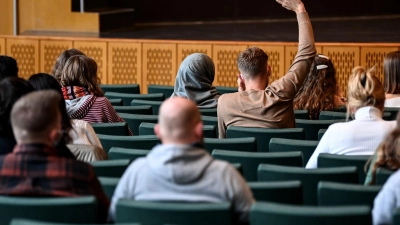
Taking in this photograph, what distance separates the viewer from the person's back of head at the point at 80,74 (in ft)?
17.0

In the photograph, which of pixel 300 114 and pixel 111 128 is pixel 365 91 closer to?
pixel 111 128

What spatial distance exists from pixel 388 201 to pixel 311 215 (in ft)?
1.30

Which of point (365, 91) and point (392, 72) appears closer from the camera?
point (365, 91)

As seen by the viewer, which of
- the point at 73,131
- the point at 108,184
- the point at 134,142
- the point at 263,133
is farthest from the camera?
the point at 263,133

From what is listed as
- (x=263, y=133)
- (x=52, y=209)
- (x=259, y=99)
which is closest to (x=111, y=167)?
(x=52, y=209)

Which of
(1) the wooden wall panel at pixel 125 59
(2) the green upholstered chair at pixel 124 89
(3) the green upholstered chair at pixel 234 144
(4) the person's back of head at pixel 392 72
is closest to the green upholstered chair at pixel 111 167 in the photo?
(3) the green upholstered chair at pixel 234 144

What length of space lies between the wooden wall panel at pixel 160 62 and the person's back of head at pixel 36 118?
7.38m

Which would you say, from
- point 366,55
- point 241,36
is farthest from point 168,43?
point 366,55

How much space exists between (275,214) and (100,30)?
9.60 meters

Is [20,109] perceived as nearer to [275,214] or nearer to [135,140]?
[275,214]

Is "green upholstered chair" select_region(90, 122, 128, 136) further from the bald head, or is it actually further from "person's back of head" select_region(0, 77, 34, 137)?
the bald head

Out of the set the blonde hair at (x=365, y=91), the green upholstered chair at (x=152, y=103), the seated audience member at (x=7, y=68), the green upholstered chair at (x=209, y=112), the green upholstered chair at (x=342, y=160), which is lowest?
the green upholstered chair at (x=342, y=160)

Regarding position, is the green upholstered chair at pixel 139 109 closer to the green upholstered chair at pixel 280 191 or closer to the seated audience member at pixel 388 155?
the seated audience member at pixel 388 155

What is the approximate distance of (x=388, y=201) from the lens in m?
2.83
